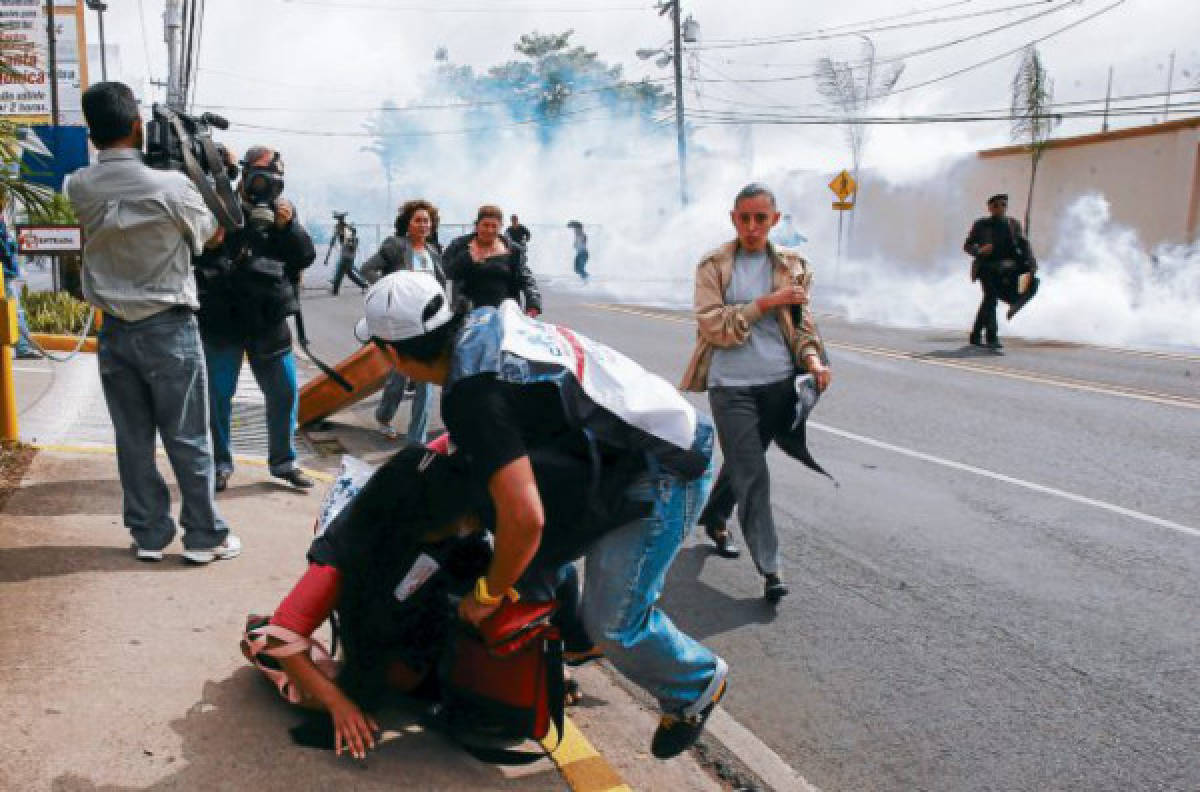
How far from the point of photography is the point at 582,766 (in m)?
3.04

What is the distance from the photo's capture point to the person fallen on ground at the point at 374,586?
2.83 m

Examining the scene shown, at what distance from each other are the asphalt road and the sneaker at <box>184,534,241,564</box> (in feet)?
6.26

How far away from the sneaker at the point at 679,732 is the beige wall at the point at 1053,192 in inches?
863

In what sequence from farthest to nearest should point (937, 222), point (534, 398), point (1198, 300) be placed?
point (937, 222) → point (1198, 300) → point (534, 398)

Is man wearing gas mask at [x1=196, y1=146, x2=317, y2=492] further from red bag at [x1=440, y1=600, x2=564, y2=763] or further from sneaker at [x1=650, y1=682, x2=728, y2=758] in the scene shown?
sneaker at [x1=650, y1=682, x2=728, y2=758]

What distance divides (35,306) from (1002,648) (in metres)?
11.5

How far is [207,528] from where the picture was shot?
14.0 ft

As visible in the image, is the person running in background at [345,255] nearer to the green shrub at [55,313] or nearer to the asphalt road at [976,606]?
the green shrub at [55,313]

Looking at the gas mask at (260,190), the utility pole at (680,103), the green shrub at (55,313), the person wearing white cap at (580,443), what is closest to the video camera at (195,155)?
the gas mask at (260,190)

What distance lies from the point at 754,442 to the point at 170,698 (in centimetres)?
263

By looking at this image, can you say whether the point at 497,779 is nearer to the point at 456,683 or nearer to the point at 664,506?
the point at 456,683

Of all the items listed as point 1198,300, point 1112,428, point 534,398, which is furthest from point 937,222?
point 534,398

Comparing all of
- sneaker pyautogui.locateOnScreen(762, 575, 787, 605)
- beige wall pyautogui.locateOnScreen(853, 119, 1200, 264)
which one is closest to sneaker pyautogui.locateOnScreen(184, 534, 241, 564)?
sneaker pyautogui.locateOnScreen(762, 575, 787, 605)

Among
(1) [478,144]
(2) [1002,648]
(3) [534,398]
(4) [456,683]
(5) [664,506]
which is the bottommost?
(2) [1002,648]
